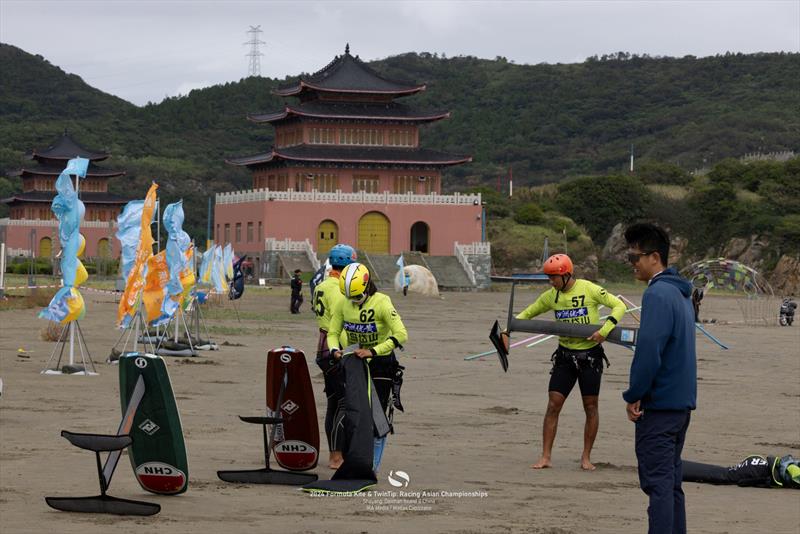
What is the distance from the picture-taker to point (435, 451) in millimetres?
12211

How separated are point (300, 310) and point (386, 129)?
32366 millimetres

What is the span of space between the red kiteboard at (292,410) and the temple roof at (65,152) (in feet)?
270

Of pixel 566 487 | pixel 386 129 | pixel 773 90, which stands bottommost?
pixel 566 487

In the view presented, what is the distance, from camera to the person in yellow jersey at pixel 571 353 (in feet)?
37.4

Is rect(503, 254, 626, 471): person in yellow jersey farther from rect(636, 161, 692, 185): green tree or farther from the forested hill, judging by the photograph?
the forested hill

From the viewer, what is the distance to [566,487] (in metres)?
10.5

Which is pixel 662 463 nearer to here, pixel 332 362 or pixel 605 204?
pixel 332 362

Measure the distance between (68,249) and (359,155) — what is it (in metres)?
52.4

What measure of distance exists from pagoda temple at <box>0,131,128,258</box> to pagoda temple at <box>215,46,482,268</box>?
19142 millimetres

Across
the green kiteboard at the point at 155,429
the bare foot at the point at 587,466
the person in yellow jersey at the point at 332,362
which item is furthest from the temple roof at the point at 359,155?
the green kiteboard at the point at 155,429

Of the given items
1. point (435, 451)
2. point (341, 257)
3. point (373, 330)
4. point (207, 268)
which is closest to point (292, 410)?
point (373, 330)

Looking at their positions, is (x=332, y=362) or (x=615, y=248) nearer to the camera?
(x=332, y=362)

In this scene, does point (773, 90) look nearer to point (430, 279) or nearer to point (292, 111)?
point (292, 111)

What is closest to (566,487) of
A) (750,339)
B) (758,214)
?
(750,339)
